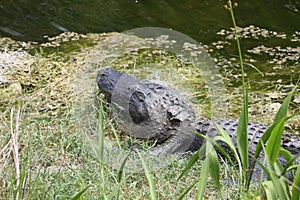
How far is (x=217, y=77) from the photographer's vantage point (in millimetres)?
4164

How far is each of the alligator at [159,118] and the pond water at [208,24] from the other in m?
0.95

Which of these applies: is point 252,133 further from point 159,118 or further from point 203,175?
point 203,175

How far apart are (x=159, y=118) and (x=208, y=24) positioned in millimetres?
2730

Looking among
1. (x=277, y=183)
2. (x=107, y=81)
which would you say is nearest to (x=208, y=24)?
(x=107, y=81)

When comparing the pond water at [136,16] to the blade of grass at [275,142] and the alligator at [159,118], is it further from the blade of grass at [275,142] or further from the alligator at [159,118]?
the blade of grass at [275,142]

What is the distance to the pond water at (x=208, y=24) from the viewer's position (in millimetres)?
4391

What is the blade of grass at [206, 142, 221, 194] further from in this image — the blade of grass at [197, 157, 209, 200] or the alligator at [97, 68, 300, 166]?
the alligator at [97, 68, 300, 166]

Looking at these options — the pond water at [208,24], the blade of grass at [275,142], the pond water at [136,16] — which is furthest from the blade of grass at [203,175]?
the pond water at [136,16]

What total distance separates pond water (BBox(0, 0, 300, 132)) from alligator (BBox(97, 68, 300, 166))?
951 mm

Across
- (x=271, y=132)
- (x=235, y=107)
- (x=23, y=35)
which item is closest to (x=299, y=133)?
(x=235, y=107)

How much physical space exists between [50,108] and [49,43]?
69.8 inches

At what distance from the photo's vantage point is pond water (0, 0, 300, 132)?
4391 mm

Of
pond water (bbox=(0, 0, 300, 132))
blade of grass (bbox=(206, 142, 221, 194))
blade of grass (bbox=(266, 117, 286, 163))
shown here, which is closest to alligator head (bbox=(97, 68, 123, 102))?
pond water (bbox=(0, 0, 300, 132))

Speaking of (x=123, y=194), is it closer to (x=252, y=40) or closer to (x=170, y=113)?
(x=170, y=113)
